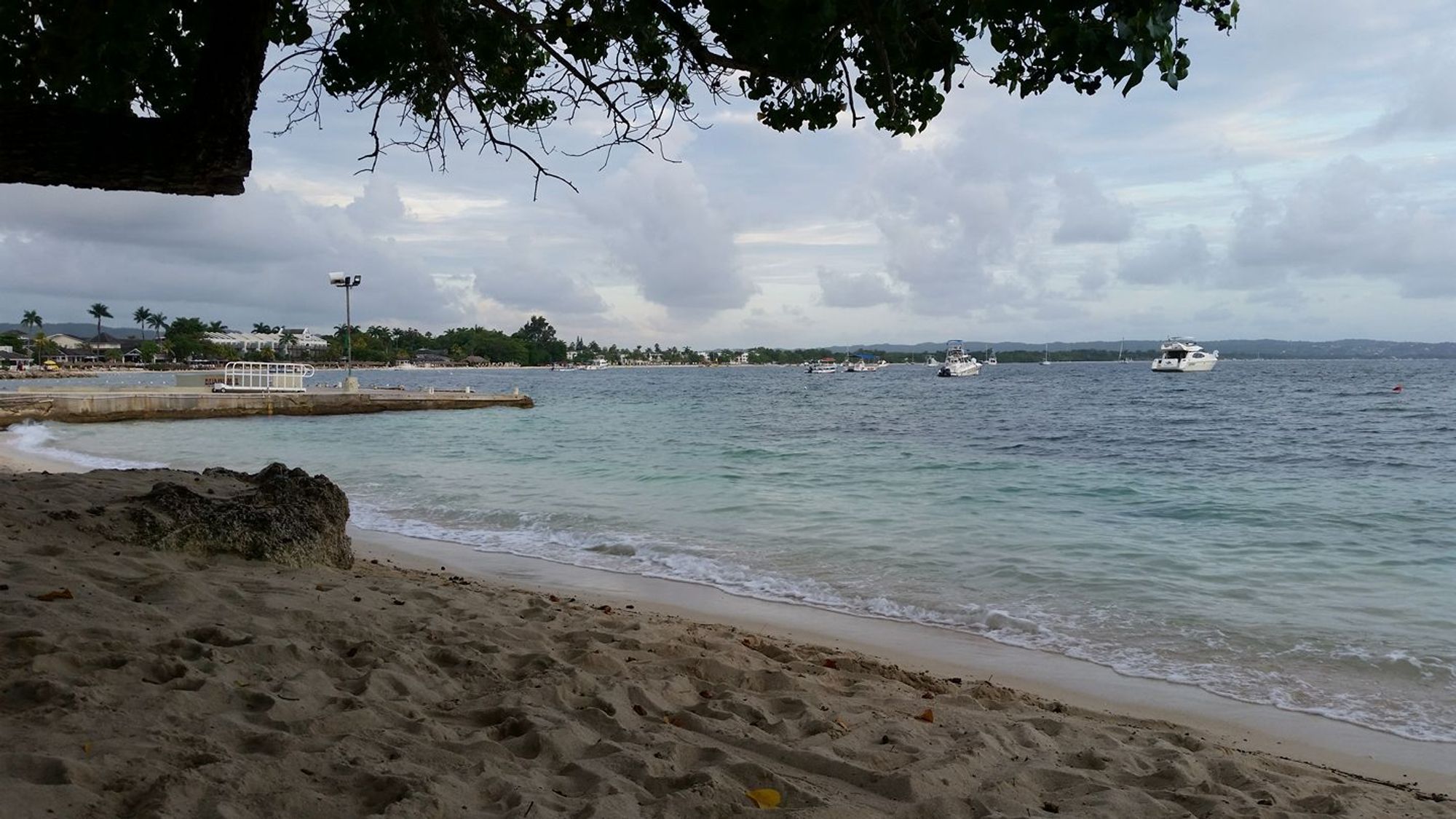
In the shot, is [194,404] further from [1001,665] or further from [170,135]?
[1001,665]

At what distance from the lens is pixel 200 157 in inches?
137

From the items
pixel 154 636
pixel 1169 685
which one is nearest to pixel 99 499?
pixel 154 636

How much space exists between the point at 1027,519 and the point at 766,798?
9562 millimetres

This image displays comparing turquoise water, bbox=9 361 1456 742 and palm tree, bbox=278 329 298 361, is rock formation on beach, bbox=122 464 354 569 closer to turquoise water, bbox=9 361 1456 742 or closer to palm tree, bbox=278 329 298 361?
turquoise water, bbox=9 361 1456 742

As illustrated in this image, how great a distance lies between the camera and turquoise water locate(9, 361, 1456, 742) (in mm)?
6469

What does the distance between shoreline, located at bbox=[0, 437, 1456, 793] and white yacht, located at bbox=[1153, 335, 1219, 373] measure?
85.2 m

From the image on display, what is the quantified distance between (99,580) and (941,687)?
4538 millimetres

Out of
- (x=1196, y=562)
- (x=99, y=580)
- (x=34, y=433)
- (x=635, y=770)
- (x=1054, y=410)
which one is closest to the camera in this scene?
(x=635, y=770)

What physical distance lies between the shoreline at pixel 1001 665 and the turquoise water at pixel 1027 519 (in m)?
0.22

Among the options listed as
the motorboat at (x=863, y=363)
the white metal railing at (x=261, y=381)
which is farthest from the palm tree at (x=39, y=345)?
the motorboat at (x=863, y=363)

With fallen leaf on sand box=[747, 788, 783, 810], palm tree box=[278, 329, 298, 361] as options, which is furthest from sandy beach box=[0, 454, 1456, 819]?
palm tree box=[278, 329, 298, 361]

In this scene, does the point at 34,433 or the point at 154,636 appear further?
the point at 34,433

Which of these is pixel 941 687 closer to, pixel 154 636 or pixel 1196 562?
pixel 154 636

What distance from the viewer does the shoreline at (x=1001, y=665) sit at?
4.54 meters
